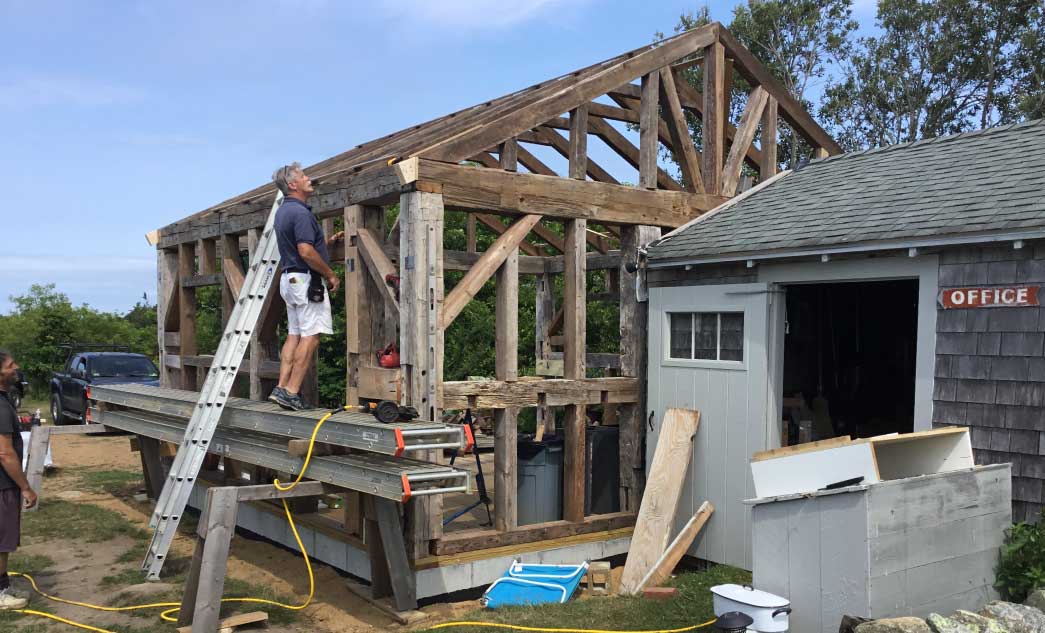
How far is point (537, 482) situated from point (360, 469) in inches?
110

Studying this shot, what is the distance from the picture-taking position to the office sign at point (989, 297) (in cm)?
611

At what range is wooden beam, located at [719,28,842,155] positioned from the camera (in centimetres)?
972

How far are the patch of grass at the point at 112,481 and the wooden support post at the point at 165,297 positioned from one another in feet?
6.67

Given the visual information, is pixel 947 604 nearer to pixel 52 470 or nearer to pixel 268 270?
pixel 268 270

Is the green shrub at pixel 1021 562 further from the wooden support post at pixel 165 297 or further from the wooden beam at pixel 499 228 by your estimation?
the wooden support post at pixel 165 297

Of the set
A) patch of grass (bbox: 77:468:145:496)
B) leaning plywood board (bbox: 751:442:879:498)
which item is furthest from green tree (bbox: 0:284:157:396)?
leaning plywood board (bbox: 751:442:879:498)

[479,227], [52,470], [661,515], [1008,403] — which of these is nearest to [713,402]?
[661,515]

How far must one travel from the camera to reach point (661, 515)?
26.6 feet

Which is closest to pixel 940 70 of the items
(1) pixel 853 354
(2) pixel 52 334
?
(1) pixel 853 354

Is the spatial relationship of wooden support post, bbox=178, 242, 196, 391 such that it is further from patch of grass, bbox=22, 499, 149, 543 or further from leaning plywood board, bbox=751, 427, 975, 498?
leaning plywood board, bbox=751, 427, 975, 498

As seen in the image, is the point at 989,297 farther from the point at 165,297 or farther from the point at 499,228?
the point at 165,297

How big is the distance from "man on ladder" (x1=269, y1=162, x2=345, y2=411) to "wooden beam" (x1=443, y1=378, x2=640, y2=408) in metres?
1.20

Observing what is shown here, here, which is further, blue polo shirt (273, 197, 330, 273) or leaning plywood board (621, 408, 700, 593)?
leaning plywood board (621, 408, 700, 593)

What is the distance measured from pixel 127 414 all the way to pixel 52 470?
5387 mm
